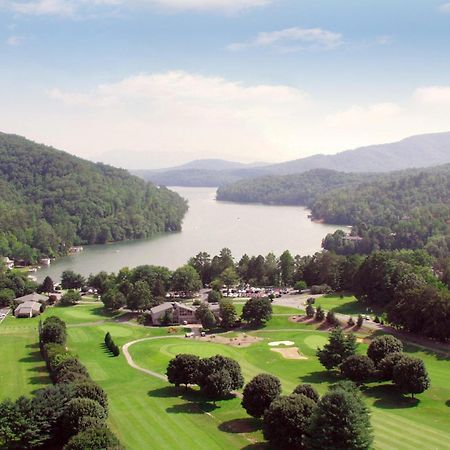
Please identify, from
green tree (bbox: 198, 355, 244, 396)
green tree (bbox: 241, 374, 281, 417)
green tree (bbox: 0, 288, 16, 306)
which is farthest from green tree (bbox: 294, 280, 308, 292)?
→ green tree (bbox: 241, 374, 281, 417)

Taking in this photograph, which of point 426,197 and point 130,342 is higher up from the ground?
point 426,197

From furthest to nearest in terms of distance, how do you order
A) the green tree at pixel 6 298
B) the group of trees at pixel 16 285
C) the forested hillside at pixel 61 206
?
the forested hillside at pixel 61 206, the group of trees at pixel 16 285, the green tree at pixel 6 298

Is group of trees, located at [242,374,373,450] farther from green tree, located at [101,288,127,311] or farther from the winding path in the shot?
green tree, located at [101,288,127,311]

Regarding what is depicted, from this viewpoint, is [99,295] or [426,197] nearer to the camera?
[99,295]

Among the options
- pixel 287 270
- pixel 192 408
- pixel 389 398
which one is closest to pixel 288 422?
pixel 192 408

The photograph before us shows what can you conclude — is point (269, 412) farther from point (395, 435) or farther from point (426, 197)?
point (426, 197)

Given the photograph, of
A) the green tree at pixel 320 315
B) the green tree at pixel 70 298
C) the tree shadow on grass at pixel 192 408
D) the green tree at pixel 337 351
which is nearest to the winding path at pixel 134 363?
the tree shadow on grass at pixel 192 408

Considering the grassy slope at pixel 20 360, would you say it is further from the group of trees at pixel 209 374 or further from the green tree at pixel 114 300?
the group of trees at pixel 209 374

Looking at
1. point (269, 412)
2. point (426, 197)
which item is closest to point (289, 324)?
point (269, 412)

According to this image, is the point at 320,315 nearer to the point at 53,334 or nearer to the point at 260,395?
the point at 53,334
